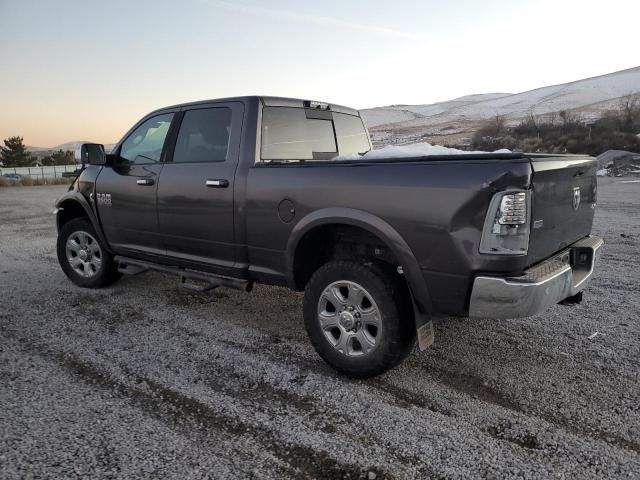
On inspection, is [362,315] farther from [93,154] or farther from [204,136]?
[93,154]

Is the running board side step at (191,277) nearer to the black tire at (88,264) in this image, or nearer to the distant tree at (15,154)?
the black tire at (88,264)

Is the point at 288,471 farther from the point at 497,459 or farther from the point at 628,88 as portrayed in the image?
the point at 628,88

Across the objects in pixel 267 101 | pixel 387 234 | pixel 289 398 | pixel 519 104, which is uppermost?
pixel 519 104

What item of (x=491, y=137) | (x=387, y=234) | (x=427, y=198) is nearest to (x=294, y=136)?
(x=387, y=234)

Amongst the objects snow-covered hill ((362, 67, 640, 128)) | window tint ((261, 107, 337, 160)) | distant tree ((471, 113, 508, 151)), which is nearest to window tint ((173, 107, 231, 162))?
window tint ((261, 107, 337, 160))

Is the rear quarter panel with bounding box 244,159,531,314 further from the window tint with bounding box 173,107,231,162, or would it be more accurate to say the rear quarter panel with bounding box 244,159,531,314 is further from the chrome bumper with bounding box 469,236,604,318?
the window tint with bounding box 173,107,231,162

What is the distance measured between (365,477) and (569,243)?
214 cm

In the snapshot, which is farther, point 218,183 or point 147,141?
point 147,141

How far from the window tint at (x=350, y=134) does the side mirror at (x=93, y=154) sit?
236 centimetres

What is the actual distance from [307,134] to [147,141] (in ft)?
5.31

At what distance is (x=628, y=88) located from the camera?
8125 cm

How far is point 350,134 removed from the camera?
500 centimetres

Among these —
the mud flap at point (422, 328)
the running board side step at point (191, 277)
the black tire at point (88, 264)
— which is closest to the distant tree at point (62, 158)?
the black tire at point (88, 264)

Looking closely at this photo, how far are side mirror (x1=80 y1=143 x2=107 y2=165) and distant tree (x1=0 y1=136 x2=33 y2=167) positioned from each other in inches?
2655
